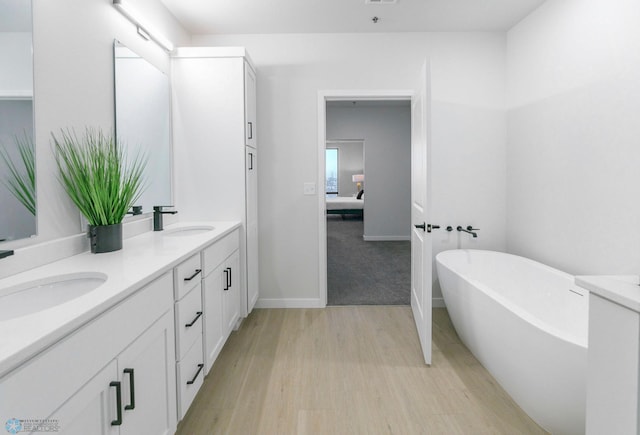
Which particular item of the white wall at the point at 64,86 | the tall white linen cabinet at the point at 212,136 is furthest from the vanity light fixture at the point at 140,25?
the tall white linen cabinet at the point at 212,136

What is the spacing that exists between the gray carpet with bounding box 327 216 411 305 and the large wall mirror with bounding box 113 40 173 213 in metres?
1.94

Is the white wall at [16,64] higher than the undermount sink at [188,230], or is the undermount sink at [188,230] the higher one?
the white wall at [16,64]

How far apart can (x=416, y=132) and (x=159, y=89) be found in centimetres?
195

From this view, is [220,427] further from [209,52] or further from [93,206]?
[209,52]

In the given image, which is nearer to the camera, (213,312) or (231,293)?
(213,312)

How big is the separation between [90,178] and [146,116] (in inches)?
34.9

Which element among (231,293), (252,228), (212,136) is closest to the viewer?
(231,293)

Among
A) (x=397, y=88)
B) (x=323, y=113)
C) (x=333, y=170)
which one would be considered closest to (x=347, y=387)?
(x=323, y=113)

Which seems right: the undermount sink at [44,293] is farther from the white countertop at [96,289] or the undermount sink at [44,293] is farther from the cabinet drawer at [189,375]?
the cabinet drawer at [189,375]

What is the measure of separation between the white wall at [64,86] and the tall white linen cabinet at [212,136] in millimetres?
661

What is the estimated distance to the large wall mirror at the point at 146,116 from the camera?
2.14 metres

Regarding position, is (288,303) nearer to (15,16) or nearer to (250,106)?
(250,106)

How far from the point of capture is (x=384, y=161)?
22.8 feet

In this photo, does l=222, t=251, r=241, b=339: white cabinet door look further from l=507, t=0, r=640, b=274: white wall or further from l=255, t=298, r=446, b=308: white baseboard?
l=507, t=0, r=640, b=274: white wall
